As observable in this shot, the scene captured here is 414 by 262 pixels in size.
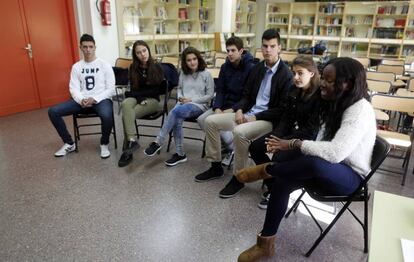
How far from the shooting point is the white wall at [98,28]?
4816 millimetres

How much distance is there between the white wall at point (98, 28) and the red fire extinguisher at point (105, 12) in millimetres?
77

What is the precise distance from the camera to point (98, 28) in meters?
4.97

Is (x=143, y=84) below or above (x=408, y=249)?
above

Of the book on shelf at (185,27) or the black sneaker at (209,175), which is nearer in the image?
the black sneaker at (209,175)

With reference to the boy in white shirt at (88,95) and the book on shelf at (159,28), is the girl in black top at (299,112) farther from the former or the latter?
the book on shelf at (159,28)

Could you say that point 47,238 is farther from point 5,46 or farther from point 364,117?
point 5,46

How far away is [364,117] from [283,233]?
97cm

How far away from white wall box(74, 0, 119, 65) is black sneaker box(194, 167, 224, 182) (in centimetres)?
330

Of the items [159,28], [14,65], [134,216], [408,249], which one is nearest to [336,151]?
[408,249]

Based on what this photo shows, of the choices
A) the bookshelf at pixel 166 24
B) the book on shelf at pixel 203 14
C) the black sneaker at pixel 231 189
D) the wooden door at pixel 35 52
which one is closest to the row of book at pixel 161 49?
the bookshelf at pixel 166 24

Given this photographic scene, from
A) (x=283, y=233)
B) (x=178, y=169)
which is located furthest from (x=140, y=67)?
(x=283, y=233)

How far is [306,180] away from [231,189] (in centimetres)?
90

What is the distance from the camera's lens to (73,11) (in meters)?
4.87

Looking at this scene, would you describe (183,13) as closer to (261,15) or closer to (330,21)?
(261,15)
